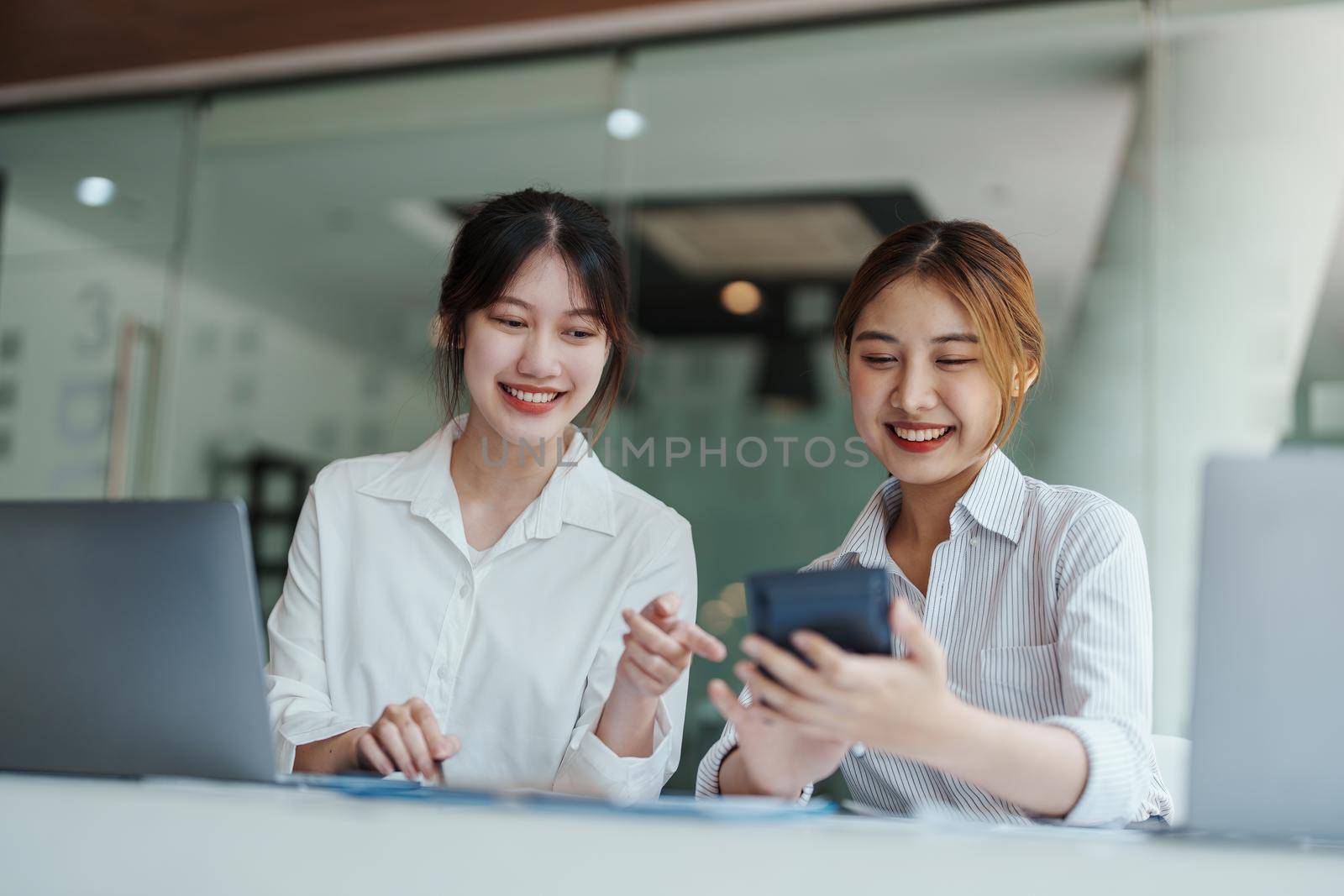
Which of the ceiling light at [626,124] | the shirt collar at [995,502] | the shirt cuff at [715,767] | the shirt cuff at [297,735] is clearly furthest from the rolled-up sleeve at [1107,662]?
the ceiling light at [626,124]

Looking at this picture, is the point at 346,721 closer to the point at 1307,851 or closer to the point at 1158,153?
the point at 1307,851

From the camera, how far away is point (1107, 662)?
1.23 metres

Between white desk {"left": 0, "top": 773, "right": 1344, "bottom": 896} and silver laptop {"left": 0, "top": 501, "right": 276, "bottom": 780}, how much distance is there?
144mm

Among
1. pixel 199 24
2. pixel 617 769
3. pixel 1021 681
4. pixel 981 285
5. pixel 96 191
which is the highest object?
pixel 199 24

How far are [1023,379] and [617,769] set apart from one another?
766 mm

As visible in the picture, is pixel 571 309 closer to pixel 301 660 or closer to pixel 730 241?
pixel 301 660

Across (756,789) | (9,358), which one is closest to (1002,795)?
(756,789)

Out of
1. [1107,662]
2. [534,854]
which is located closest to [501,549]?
[1107,662]

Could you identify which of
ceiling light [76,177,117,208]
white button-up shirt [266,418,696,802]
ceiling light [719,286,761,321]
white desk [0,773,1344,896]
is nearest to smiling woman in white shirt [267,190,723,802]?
white button-up shirt [266,418,696,802]

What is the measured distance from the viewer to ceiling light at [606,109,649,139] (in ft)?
12.3

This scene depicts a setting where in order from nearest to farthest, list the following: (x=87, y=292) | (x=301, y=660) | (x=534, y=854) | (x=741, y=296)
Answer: (x=534, y=854) < (x=301, y=660) < (x=741, y=296) < (x=87, y=292)

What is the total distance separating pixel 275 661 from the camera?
1.69 meters

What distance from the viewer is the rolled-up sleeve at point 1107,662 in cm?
111

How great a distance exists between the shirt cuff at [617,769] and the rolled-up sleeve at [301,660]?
320 millimetres
